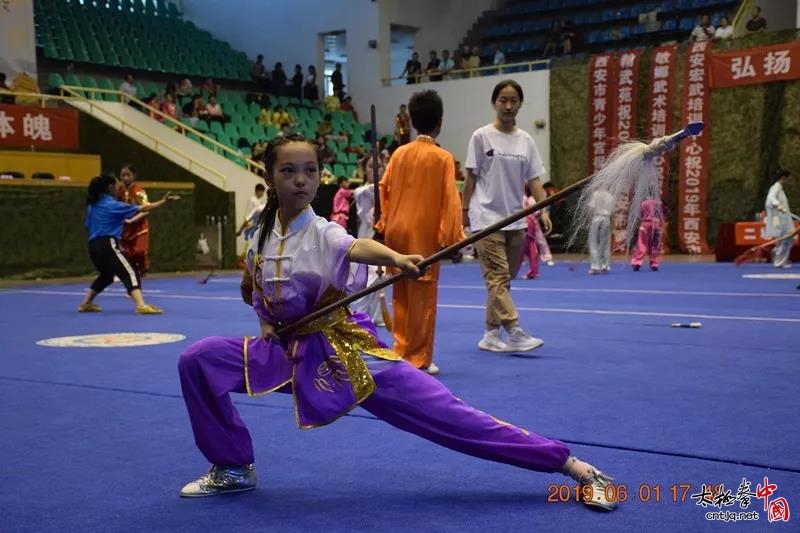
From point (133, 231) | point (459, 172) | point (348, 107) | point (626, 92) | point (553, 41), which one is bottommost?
point (133, 231)

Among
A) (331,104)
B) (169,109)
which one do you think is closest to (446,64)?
(331,104)

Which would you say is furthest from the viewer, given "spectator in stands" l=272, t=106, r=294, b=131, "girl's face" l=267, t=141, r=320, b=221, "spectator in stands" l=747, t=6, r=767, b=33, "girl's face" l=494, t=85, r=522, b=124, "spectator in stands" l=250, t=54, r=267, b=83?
"spectator in stands" l=250, t=54, r=267, b=83

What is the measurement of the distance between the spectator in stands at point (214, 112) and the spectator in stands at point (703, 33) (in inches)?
444

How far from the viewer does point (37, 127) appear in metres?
16.8

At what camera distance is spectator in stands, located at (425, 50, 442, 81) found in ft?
80.5

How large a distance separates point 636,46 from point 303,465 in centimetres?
2130

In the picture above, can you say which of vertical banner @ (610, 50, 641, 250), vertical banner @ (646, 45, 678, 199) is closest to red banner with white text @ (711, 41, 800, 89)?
vertical banner @ (646, 45, 678, 199)

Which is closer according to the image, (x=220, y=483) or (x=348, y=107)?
(x=220, y=483)

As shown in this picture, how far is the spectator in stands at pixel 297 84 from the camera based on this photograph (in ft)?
84.0

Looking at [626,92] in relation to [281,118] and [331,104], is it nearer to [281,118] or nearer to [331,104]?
[331,104]

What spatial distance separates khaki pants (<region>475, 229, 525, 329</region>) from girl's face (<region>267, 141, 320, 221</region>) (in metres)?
3.23

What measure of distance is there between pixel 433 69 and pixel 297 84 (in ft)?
12.9

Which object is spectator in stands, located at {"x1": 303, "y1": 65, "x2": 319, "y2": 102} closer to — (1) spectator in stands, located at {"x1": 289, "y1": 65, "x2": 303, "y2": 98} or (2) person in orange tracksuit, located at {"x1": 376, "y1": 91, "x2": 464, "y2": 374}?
(1) spectator in stands, located at {"x1": 289, "y1": 65, "x2": 303, "y2": 98}

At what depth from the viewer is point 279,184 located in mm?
3041
